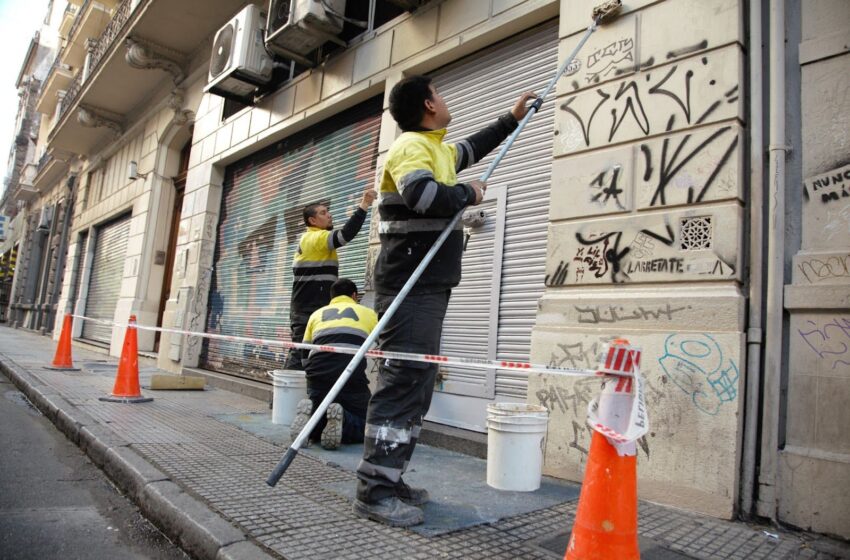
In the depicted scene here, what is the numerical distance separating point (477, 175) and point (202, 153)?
6.45 meters

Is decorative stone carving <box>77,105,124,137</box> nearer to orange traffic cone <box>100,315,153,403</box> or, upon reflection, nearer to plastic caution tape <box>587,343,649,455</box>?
orange traffic cone <box>100,315,153,403</box>

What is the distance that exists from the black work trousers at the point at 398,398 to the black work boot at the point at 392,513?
1.2 inches

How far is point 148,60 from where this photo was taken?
1091 cm

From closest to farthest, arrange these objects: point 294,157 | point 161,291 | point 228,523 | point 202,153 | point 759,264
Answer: point 228,523
point 759,264
point 294,157
point 202,153
point 161,291

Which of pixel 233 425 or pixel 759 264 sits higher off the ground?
pixel 759 264

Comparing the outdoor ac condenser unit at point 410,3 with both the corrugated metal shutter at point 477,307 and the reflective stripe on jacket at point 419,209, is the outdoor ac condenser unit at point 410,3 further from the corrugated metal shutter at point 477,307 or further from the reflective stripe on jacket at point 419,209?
the reflective stripe on jacket at point 419,209

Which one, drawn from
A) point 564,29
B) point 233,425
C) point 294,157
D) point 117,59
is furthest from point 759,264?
point 117,59

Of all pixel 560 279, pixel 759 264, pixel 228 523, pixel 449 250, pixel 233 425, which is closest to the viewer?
pixel 228 523

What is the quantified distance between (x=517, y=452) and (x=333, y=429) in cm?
143

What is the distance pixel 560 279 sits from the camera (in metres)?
3.81

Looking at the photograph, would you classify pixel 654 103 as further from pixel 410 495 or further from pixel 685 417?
pixel 410 495

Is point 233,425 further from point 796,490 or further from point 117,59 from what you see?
point 117,59

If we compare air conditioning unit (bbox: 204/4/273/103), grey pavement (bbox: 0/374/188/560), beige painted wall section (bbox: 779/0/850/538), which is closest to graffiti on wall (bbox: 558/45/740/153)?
beige painted wall section (bbox: 779/0/850/538)

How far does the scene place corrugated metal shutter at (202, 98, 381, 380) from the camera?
6.61 metres
